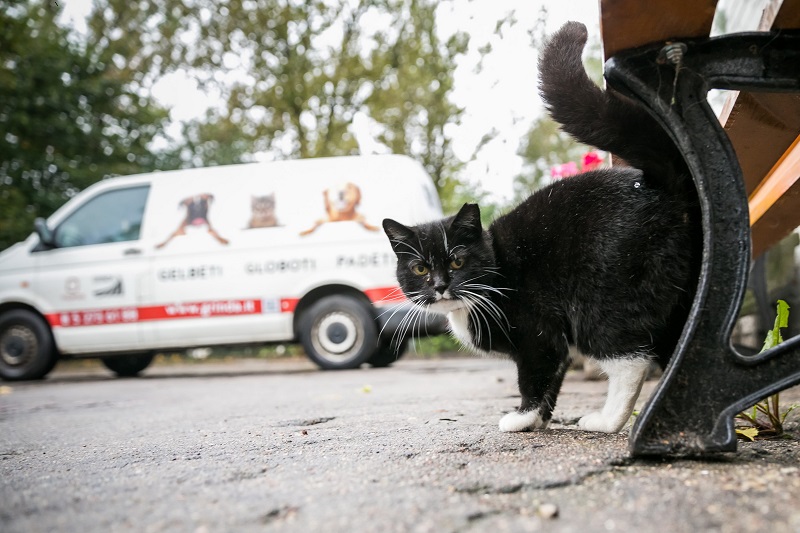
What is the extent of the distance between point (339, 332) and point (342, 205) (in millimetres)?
1161

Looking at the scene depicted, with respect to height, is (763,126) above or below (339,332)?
above

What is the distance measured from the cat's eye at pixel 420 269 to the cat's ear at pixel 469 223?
0.58 ft

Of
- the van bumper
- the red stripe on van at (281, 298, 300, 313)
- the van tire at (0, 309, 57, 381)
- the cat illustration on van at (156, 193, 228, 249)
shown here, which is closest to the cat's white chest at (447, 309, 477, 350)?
the van bumper

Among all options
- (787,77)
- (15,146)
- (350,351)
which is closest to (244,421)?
(787,77)

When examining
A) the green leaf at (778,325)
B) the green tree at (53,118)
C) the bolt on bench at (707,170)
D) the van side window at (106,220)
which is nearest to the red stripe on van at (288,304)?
the van side window at (106,220)

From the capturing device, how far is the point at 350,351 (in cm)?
563

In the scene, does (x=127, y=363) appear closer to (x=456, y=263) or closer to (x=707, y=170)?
(x=456, y=263)

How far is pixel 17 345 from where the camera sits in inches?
240

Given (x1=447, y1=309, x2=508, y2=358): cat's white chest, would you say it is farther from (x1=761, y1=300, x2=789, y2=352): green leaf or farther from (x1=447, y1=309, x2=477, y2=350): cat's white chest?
(x1=761, y1=300, x2=789, y2=352): green leaf

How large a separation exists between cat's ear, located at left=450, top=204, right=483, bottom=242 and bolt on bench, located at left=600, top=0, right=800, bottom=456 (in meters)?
0.83

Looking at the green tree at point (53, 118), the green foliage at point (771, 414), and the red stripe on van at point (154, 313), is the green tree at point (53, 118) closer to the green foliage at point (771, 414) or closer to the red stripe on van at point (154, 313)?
the red stripe on van at point (154, 313)

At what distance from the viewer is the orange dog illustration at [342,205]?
18.2 feet

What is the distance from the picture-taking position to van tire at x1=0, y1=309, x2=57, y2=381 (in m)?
6.05

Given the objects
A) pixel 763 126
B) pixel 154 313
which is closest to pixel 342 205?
pixel 154 313
